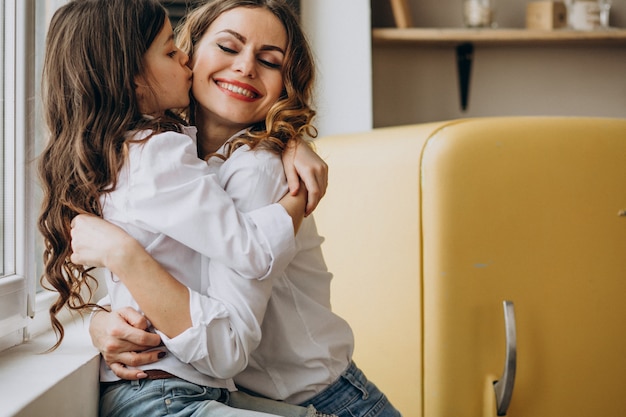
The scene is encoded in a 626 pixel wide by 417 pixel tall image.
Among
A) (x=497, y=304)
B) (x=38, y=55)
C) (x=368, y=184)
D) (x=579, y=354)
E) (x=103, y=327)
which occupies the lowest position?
(x=579, y=354)

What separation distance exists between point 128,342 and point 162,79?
410 millimetres

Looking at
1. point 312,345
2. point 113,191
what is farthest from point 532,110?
point 113,191

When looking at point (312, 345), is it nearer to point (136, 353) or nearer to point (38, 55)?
point (136, 353)

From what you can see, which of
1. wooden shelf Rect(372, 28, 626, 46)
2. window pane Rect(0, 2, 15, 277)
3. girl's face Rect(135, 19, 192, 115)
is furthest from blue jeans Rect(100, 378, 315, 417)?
wooden shelf Rect(372, 28, 626, 46)

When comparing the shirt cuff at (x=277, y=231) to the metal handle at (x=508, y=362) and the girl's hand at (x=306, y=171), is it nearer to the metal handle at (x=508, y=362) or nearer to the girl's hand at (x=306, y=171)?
the girl's hand at (x=306, y=171)

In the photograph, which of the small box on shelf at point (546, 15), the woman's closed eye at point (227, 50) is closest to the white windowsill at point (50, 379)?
the woman's closed eye at point (227, 50)

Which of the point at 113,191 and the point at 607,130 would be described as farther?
the point at 607,130

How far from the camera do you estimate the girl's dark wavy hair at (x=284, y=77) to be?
1217mm

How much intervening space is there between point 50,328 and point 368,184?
723 millimetres

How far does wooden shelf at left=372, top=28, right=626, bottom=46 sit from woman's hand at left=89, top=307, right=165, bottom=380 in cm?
163

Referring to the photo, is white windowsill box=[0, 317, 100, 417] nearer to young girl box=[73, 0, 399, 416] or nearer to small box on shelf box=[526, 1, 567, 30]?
young girl box=[73, 0, 399, 416]

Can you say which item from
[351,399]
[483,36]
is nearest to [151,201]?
[351,399]

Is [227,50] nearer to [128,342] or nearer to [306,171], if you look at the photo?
[306,171]

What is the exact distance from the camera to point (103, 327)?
1.10 metres
